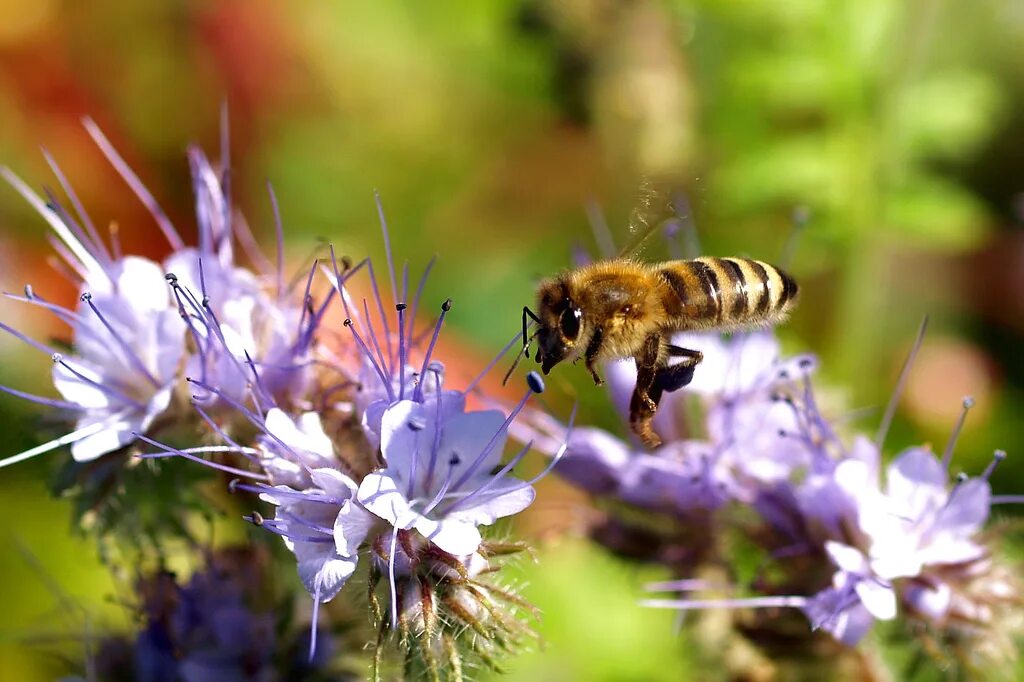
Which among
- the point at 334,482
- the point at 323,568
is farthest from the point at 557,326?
the point at 323,568

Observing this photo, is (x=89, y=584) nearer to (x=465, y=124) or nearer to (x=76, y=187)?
(x=76, y=187)

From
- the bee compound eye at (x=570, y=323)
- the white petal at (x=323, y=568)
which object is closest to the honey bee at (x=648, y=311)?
the bee compound eye at (x=570, y=323)

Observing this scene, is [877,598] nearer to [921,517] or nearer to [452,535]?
[921,517]

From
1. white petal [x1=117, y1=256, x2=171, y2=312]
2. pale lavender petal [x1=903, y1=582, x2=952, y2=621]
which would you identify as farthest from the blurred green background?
white petal [x1=117, y1=256, x2=171, y2=312]

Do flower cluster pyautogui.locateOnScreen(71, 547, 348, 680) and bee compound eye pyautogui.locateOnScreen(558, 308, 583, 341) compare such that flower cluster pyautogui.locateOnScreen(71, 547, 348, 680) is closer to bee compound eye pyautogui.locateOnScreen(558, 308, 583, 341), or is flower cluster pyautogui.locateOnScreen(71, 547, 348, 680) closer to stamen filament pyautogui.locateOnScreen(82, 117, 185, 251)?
stamen filament pyautogui.locateOnScreen(82, 117, 185, 251)

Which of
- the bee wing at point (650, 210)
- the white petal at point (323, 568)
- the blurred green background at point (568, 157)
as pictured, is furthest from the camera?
the blurred green background at point (568, 157)

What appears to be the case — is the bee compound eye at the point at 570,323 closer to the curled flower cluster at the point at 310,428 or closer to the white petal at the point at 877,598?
the curled flower cluster at the point at 310,428
